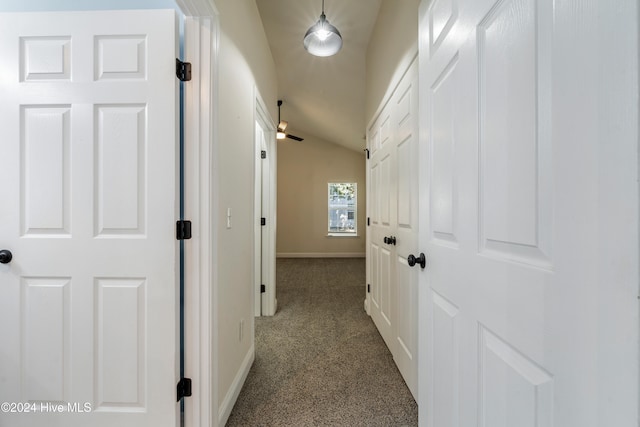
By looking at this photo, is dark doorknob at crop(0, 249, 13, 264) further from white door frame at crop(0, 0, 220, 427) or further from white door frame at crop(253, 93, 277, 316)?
white door frame at crop(253, 93, 277, 316)

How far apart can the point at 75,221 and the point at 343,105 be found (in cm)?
348

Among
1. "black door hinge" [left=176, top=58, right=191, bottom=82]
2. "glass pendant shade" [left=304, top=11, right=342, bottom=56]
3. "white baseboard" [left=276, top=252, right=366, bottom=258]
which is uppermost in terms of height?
"glass pendant shade" [left=304, top=11, right=342, bottom=56]

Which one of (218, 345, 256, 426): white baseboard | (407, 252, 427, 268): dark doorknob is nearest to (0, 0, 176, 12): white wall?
(407, 252, 427, 268): dark doorknob

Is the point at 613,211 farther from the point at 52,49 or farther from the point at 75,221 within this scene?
the point at 52,49

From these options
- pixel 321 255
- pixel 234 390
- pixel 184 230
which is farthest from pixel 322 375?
pixel 321 255

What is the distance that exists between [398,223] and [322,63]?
7.13ft

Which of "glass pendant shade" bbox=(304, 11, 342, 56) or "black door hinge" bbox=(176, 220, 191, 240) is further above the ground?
"glass pendant shade" bbox=(304, 11, 342, 56)

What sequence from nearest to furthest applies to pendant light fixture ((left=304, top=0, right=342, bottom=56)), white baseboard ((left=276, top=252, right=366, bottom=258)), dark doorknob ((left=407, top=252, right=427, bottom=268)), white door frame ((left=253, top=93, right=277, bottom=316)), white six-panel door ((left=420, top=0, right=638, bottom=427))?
1. white six-panel door ((left=420, top=0, right=638, bottom=427))
2. dark doorknob ((left=407, top=252, right=427, bottom=268))
3. pendant light fixture ((left=304, top=0, right=342, bottom=56))
4. white door frame ((left=253, top=93, right=277, bottom=316))
5. white baseboard ((left=276, top=252, right=366, bottom=258))

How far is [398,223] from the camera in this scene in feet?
6.40

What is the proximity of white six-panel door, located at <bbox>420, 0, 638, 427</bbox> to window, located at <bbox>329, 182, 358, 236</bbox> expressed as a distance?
5.94 meters

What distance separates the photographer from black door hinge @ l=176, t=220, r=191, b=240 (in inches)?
48.7

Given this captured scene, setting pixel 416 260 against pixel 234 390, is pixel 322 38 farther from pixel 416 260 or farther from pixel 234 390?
pixel 234 390

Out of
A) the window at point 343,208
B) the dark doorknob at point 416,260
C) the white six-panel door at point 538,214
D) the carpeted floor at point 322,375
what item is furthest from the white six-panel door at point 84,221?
the window at point 343,208

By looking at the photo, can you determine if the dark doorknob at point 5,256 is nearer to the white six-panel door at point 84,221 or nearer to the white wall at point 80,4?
the white six-panel door at point 84,221
